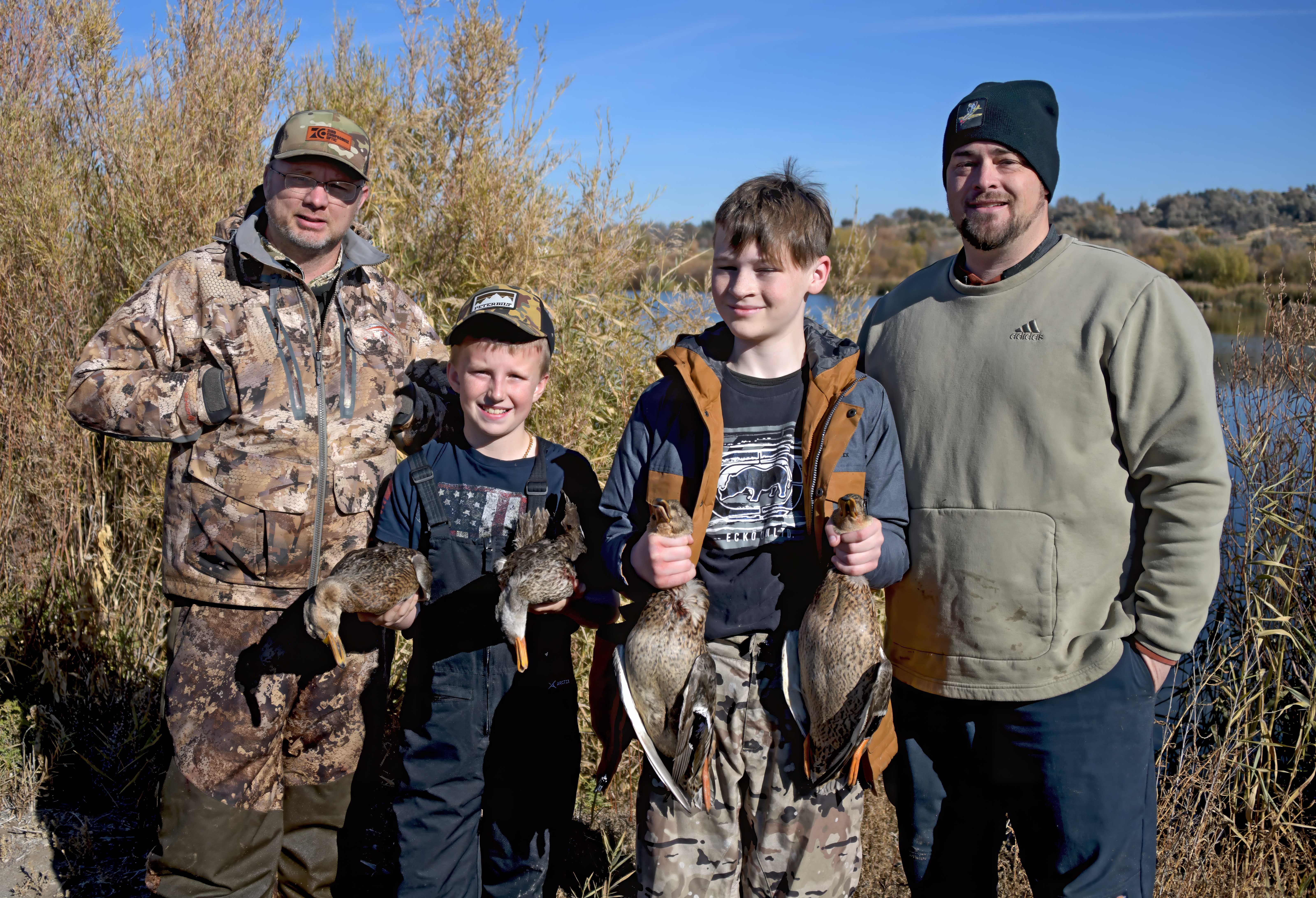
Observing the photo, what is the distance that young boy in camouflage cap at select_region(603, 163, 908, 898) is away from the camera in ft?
8.20

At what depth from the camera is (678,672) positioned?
8.02 feet

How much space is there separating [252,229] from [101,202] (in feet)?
12.3

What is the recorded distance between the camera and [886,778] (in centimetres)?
Result: 296

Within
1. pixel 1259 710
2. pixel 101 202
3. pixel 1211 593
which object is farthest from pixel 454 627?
pixel 101 202

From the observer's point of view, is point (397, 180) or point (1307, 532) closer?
point (1307, 532)

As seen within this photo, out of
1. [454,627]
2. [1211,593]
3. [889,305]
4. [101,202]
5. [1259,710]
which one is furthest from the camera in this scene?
[101,202]

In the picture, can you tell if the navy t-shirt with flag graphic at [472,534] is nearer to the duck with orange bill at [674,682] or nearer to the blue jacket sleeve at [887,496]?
the duck with orange bill at [674,682]

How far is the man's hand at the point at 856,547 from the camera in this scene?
2.35 meters

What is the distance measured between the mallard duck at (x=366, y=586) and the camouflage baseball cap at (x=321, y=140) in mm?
1458

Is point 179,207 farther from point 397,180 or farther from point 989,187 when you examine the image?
point 989,187

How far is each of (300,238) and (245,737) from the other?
188 centimetres

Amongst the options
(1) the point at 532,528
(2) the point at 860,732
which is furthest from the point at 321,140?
(2) the point at 860,732

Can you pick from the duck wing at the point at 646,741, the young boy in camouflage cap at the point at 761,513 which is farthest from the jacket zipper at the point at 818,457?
the duck wing at the point at 646,741

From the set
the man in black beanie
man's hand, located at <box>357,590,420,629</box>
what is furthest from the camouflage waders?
the man in black beanie
